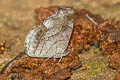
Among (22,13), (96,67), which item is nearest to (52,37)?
(96,67)

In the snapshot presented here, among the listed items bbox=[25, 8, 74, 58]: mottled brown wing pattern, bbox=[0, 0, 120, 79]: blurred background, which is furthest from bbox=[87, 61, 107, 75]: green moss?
bbox=[0, 0, 120, 79]: blurred background

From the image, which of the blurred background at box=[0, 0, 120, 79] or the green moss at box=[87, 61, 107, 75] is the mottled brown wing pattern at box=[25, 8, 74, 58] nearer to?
the green moss at box=[87, 61, 107, 75]

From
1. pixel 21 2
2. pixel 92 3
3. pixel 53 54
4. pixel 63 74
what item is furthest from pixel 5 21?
pixel 63 74

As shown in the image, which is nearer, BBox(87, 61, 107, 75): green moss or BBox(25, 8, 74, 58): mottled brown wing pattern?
BBox(25, 8, 74, 58): mottled brown wing pattern

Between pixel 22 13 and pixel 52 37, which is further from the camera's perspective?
pixel 22 13

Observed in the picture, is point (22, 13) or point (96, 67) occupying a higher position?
point (22, 13)

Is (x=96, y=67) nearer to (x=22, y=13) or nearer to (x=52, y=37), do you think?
(x=52, y=37)

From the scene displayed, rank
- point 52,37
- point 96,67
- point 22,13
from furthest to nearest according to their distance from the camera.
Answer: point 22,13
point 96,67
point 52,37
